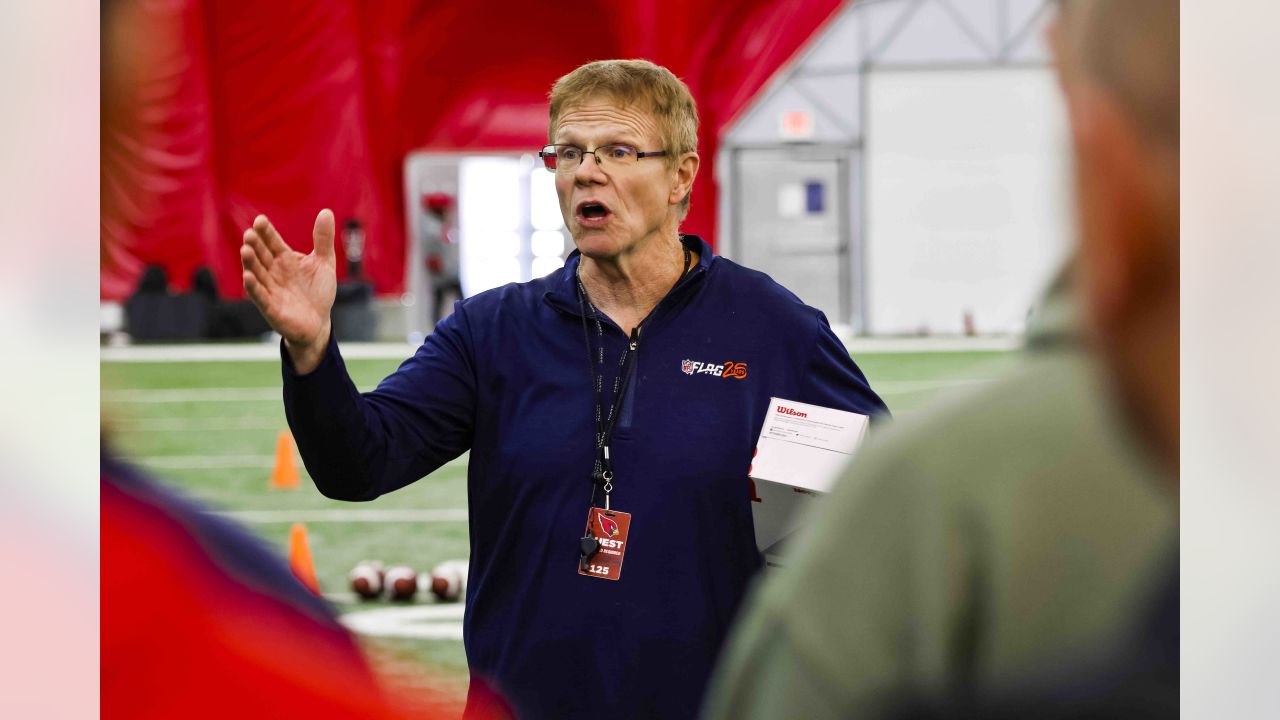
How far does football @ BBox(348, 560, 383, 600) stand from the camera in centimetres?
407

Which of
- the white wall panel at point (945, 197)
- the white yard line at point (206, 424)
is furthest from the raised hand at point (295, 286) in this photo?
the white wall panel at point (945, 197)

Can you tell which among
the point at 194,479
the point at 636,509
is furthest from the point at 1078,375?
the point at 194,479

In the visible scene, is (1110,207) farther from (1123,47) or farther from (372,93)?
(372,93)

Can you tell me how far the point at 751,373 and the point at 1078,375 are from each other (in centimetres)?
104

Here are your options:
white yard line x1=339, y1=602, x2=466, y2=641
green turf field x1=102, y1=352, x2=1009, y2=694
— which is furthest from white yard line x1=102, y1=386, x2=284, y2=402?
white yard line x1=339, y1=602, x2=466, y2=641

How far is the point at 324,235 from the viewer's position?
1.42 meters

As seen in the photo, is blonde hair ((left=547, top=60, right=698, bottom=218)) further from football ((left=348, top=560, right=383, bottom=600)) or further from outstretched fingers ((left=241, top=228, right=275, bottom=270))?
football ((left=348, top=560, right=383, bottom=600))

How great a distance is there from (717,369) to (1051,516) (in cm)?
105

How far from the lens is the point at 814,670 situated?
507 millimetres

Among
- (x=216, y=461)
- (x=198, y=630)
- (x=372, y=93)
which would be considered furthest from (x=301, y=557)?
(x=372, y=93)

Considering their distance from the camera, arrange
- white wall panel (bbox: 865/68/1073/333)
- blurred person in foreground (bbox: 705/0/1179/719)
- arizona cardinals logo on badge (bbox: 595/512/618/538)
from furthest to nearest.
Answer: white wall panel (bbox: 865/68/1073/333)
arizona cardinals logo on badge (bbox: 595/512/618/538)
blurred person in foreground (bbox: 705/0/1179/719)

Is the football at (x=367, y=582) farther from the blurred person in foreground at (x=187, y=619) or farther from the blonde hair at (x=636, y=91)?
the blonde hair at (x=636, y=91)

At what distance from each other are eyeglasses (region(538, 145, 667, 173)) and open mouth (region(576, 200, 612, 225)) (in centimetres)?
4

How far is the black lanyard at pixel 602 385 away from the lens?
5.13ft
